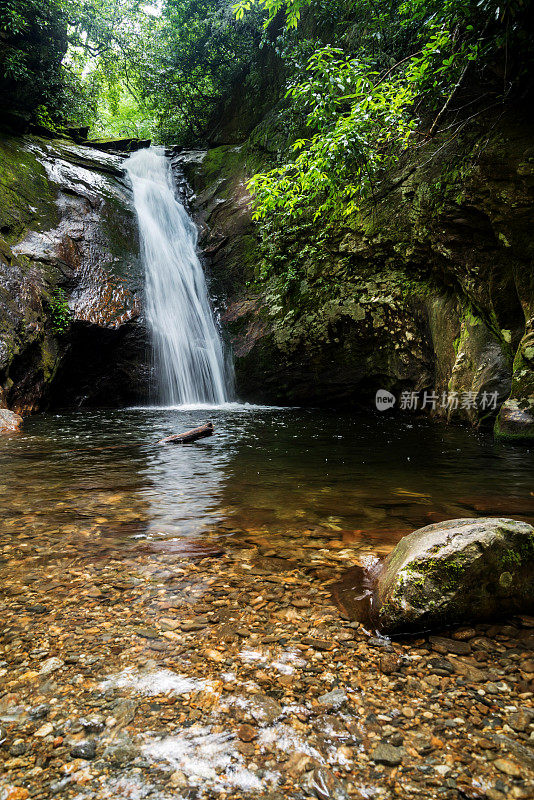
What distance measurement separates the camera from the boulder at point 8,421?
21.9ft

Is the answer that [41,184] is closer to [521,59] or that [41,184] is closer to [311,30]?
[311,30]

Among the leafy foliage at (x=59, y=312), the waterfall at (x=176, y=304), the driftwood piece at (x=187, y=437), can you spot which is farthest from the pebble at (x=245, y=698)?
the waterfall at (x=176, y=304)

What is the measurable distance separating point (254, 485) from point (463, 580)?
2368 mm

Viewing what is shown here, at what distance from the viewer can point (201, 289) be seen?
12.5 metres

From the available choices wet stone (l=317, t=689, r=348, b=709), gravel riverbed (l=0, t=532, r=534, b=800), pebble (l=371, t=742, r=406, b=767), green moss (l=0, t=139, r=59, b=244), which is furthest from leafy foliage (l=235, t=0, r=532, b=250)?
green moss (l=0, t=139, r=59, b=244)

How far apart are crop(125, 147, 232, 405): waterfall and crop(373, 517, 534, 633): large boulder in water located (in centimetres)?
951

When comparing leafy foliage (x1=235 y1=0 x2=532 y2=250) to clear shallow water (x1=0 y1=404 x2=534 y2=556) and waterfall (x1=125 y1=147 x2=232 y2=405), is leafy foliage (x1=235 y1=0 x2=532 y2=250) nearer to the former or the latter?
clear shallow water (x1=0 y1=404 x2=534 y2=556)

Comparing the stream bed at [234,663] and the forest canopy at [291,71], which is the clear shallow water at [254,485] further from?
the forest canopy at [291,71]

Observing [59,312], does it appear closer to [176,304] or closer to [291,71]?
[176,304]

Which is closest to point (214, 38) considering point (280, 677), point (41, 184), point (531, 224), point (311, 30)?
point (311, 30)

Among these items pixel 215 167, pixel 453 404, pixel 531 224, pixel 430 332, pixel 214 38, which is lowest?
pixel 453 404

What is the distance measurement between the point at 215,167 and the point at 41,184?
18.9 feet

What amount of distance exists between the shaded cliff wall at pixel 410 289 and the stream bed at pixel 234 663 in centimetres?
376

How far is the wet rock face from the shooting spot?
855 cm
